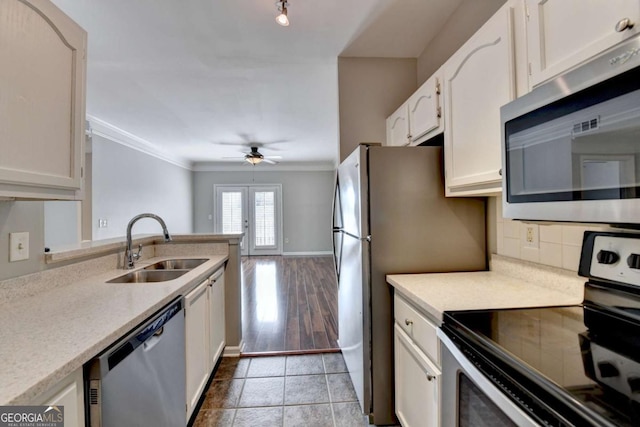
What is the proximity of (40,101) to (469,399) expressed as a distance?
1778 mm

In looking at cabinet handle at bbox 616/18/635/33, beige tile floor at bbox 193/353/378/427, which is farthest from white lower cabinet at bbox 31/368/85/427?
cabinet handle at bbox 616/18/635/33

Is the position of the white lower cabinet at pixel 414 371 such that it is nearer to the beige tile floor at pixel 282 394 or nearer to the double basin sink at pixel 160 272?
the beige tile floor at pixel 282 394

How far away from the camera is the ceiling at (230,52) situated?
6.24ft

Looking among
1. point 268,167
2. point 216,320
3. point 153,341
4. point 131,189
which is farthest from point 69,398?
point 268,167

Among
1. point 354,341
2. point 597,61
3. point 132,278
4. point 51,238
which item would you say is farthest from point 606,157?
point 51,238

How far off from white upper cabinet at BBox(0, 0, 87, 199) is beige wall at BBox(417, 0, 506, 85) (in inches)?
81.9

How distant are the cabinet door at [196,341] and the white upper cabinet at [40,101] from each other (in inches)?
31.6

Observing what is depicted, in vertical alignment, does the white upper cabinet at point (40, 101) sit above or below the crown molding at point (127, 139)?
below

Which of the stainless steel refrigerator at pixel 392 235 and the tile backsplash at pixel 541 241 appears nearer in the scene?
the tile backsplash at pixel 541 241

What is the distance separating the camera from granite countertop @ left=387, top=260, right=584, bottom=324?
1.14 m

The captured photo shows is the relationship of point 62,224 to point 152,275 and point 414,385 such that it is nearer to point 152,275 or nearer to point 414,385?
point 152,275

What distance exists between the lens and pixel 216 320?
2199 millimetres

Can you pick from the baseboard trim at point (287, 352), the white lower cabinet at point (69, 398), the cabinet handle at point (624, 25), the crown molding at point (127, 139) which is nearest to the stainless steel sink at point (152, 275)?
the baseboard trim at point (287, 352)

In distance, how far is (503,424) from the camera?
2.45 ft
